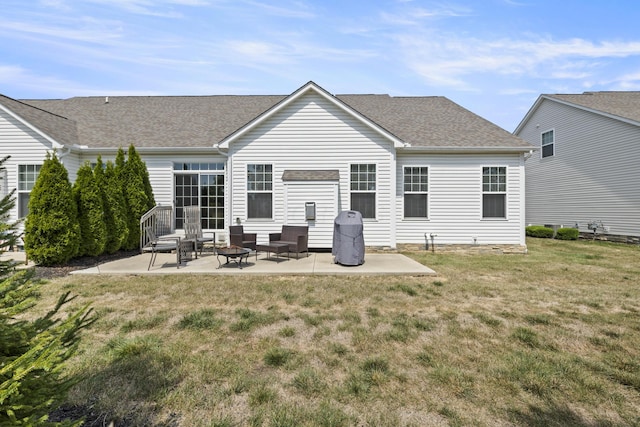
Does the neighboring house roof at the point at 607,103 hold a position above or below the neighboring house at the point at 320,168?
above

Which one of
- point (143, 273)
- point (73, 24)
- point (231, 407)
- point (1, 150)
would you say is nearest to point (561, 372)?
point (231, 407)

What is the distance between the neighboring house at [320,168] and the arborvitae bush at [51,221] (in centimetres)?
319

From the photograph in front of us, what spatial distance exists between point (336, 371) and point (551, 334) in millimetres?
3139

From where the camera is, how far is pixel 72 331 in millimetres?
1857

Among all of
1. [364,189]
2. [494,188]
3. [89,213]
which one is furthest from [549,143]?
[89,213]

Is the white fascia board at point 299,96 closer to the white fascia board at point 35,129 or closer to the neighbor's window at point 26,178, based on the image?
the white fascia board at point 35,129

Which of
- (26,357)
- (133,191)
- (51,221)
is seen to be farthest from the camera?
(133,191)

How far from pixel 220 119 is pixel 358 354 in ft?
42.2

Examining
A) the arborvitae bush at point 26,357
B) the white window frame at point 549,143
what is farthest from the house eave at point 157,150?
the white window frame at point 549,143

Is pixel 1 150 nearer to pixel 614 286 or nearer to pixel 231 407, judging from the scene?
pixel 231 407

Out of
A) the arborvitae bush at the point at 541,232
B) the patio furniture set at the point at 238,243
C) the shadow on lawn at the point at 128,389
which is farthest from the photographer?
the arborvitae bush at the point at 541,232

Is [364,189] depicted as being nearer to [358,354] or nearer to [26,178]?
[358,354]

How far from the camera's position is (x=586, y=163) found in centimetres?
1540

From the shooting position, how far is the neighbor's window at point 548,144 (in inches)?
695
